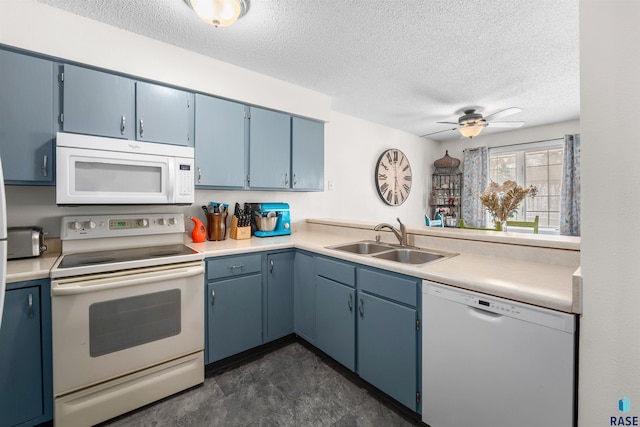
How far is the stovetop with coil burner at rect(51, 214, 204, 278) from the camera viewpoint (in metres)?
1.56

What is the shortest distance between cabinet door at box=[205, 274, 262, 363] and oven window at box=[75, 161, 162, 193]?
83 cm

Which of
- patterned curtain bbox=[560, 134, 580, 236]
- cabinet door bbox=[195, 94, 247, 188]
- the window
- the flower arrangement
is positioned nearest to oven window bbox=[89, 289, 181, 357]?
cabinet door bbox=[195, 94, 247, 188]

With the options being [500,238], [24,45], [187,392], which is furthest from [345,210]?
[24,45]

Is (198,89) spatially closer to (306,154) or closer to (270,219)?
(306,154)

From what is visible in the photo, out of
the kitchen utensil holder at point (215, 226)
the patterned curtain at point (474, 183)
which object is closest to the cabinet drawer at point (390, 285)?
the kitchen utensil holder at point (215, 226)

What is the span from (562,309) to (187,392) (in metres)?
2.08

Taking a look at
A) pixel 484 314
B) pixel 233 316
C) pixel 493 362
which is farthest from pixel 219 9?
pixel 493 362

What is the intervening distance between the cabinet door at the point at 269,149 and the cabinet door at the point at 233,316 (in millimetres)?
917

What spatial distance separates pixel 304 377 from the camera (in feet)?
6.36

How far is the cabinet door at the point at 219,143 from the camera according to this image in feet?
7.22

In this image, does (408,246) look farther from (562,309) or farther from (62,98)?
(62,98)

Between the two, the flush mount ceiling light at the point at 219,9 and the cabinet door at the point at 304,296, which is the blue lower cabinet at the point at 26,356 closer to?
the cabinet door at the point at 304,296

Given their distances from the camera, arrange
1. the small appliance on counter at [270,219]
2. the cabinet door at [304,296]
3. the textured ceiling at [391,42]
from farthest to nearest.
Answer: the small appliance on counter at [270,219] → the cabinet door at [304,296] → the textured ceiling at [391,42]

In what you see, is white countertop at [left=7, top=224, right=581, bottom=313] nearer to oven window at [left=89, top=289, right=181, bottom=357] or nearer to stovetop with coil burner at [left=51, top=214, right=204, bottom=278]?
stovetop with coil burner at [left=51, top=214, right=204, bottom=278]
